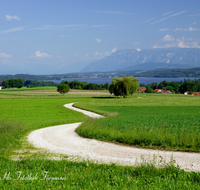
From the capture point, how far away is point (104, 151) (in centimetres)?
1253

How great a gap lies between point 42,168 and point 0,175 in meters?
1.63

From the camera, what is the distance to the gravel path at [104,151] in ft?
34.4

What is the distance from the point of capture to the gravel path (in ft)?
34.4

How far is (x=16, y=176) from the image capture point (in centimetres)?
830

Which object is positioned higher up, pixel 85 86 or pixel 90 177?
pixel 85 86

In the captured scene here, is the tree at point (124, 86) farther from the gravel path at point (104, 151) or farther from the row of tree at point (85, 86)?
the row of tree at point (85, 86)

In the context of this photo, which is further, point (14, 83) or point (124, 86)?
point (14, 83)

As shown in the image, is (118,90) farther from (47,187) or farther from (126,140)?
(47,187)

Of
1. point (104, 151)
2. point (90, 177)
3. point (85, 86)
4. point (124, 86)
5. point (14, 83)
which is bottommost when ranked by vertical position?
point (104, 151)

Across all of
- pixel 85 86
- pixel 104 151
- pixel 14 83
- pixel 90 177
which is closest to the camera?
pixel 90 177

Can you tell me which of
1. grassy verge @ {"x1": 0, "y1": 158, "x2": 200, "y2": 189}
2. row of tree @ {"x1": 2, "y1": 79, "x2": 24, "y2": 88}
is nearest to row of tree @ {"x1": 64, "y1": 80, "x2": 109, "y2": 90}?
row of tree @ {"x1": 2, "y1": 79, "x2": 24, "y2": 88}

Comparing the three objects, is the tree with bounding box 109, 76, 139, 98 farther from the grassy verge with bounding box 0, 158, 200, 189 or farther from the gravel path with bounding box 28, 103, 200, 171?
the grassy verge with bounding box 0, 158, 200, 189

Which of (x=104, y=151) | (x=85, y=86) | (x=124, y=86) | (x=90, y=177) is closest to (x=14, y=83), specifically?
Result: (x=85, y=86)

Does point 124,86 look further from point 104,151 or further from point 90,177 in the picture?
point 90,177
